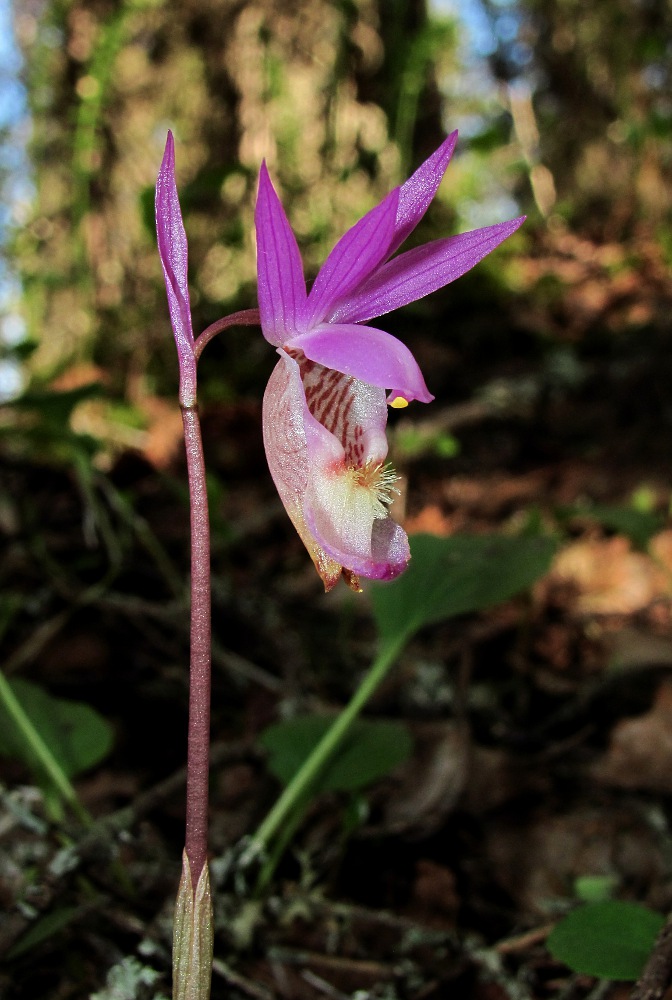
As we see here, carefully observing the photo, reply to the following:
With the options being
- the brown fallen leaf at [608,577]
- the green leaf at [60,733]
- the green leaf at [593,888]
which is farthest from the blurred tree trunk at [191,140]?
the green leaf at [593,888]

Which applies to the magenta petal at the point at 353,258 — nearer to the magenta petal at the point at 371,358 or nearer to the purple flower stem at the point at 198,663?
the magenta petal at the point at 371,358

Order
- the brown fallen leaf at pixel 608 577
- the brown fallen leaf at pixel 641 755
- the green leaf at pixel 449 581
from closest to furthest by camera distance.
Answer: the green leaf at pixel 449 581 < the brown fallen leaf at pixel 641 755 < the brown fallen leaf at pixel 608 577

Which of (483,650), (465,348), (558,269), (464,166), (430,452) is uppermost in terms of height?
Result: (464,166)

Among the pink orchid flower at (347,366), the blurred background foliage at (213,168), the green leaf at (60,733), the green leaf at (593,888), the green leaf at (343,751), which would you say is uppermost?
the blurred background foliage at (213,168)

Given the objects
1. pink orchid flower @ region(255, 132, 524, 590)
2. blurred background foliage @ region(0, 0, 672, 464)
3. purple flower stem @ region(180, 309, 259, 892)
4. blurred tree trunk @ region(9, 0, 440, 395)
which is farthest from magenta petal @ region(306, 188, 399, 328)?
blurred tree trunk @ region(9, 0, 440, 395)

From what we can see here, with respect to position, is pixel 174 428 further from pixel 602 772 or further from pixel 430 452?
pixel 602 772

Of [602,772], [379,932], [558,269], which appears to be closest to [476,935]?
[379,932]
